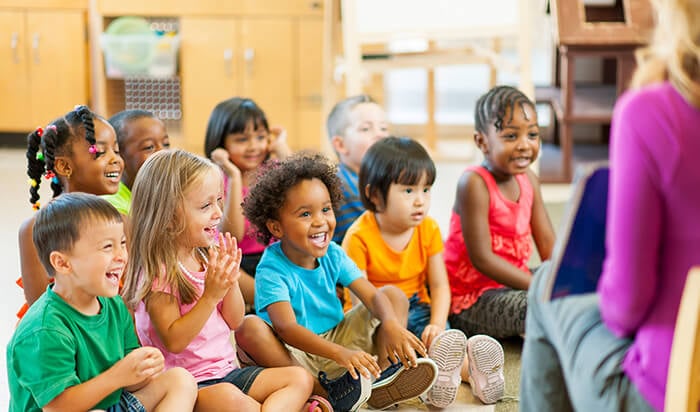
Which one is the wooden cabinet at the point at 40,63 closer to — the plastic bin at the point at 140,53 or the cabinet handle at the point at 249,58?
the plastic bin at the point at 140,53

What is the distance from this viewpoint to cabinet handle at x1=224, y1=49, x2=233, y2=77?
4445 mm

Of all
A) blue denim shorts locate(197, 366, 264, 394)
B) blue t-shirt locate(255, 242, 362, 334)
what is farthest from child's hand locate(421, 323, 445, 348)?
A: blue denim shorts locate(197, 366, 264, 394)

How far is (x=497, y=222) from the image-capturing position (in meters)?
2.25

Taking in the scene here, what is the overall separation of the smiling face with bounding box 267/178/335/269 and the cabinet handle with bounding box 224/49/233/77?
2.62 m

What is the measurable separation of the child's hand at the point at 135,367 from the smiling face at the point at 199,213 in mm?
285

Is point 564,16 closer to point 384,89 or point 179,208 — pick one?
point 384,89

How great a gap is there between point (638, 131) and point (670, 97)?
0.18 feet

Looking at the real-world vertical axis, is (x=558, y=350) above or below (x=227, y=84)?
below

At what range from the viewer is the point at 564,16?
12.9 ft

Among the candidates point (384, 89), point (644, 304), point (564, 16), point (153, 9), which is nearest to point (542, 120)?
point (384, 89)

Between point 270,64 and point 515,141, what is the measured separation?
2.40m

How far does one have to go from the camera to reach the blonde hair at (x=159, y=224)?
171 centimetres

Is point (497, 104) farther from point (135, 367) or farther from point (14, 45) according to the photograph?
point (14, 45)

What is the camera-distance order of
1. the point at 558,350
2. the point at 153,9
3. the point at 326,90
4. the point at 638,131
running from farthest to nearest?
1. the point at 153,9
2. the point at 326,90
3. the point at 558,350
4. the point at 638,131
